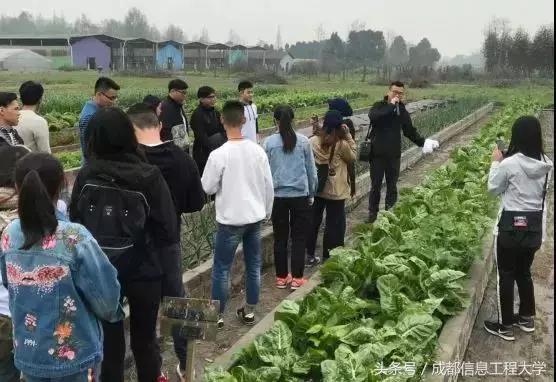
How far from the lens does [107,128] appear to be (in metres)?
2.88

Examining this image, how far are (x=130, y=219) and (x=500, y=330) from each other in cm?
319

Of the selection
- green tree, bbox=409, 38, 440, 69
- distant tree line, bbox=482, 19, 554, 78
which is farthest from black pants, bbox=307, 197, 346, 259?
green tree, bbox=409, 38, 440, 69

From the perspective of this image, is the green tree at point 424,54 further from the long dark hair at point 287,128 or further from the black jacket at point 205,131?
the long dark hair at point 287,128

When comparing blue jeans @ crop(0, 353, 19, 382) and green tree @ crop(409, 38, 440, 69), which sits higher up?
green tree @ crop(409, 38, 440, 69)

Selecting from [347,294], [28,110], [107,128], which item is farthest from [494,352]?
[28,110]

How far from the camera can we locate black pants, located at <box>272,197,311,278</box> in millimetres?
5165

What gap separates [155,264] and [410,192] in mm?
4525

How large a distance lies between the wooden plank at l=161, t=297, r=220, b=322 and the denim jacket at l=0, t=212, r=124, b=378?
0.48m

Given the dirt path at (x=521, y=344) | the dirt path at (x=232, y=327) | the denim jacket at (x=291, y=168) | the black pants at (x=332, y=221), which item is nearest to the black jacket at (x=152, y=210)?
the dirt path at (x=232, y=327)

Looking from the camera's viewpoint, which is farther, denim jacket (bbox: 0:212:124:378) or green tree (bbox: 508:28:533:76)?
green tree (bbox: 508:28:533:76)

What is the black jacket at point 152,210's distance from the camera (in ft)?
9.59

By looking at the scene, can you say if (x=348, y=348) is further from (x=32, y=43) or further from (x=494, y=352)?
(x=32, y=43)

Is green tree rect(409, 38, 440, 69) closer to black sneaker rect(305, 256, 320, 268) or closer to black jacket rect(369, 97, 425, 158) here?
black jacket rect(369, 97, 425, 158)

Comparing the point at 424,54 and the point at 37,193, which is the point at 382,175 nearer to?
the point at 37,193
